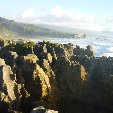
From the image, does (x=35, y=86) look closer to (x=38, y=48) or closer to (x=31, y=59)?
(x=31, y=59)

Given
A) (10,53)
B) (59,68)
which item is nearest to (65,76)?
(59,68)

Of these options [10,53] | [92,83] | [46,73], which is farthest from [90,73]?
[10,53]

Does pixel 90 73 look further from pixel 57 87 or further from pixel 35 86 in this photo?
pixel 35 86

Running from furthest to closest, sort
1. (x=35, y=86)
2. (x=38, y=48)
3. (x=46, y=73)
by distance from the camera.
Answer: (x=38, y=48) < (x=46, y=73) < (x=35, y=86)

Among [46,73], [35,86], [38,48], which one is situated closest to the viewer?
[35,86]

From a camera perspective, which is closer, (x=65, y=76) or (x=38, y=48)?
(x=65, y=76)

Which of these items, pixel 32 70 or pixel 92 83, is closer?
pixel 32 70

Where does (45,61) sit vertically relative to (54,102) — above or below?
above

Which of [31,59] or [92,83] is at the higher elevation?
[31,59]
